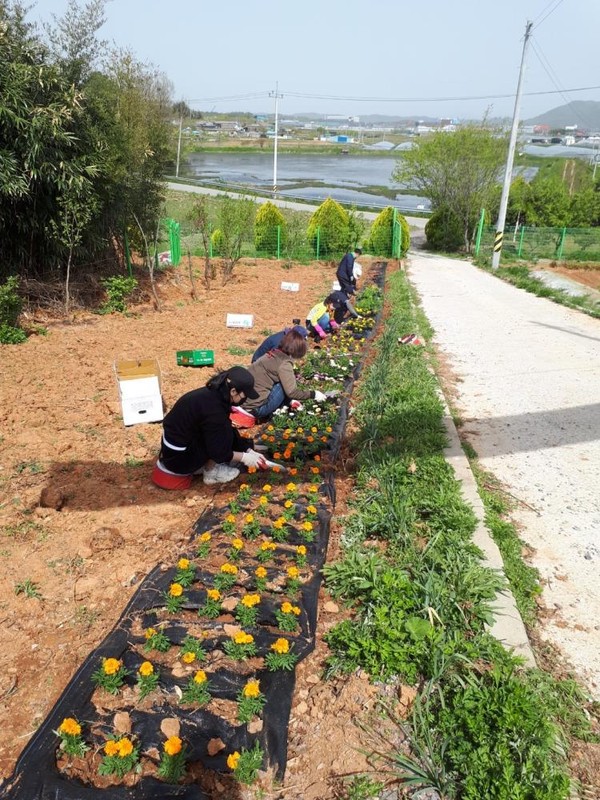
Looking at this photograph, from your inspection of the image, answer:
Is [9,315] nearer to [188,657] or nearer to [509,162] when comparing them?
[188,657]

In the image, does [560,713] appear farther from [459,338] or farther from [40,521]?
[459,338]

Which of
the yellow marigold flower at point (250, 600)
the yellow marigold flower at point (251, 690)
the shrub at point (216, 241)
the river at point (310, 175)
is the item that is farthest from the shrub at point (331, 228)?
the yellow marigold flower at point (251, 690)

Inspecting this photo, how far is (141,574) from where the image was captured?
3076 mm

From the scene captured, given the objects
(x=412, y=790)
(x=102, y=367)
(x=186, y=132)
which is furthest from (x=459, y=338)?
(x=186, y=132)

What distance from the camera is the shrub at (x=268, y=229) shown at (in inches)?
646

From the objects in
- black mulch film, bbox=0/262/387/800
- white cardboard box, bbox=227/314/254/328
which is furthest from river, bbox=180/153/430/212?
black mulch film, bbox=0/262/387/800

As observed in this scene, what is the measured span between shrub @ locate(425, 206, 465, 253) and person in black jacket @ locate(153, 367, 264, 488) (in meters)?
22.1

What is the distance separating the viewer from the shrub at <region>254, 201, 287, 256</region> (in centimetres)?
1641

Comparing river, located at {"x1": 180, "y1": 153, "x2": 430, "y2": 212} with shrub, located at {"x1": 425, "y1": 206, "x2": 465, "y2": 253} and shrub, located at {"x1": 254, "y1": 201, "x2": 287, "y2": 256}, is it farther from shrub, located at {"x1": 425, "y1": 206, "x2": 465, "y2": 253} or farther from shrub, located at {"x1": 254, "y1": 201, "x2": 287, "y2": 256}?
shrub, located at {"x1": 254, "y1": 201, "x2": 287, "y2": 256}

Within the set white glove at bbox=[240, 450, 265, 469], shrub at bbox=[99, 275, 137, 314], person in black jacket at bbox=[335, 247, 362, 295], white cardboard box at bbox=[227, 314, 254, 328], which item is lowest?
white glove at bbox=[240, 450, 265, 469]

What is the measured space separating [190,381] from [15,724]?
13.8 feet

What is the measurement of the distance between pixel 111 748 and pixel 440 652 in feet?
4.65

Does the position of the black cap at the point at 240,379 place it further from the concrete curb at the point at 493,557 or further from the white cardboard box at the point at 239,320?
the white cardboard box at the point at 239,320

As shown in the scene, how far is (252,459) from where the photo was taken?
395 cm
